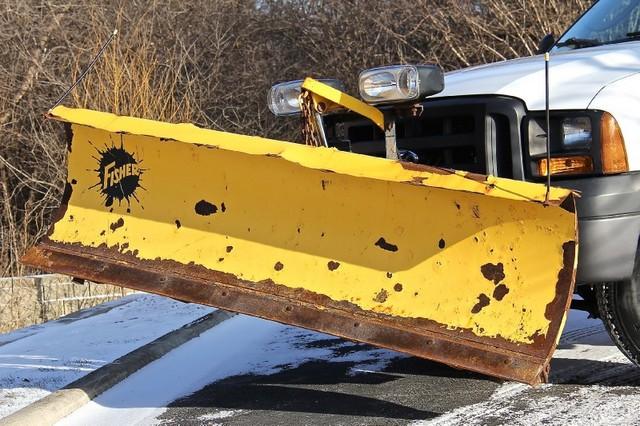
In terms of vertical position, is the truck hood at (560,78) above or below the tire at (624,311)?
above

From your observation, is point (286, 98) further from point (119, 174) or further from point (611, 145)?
point (611, 145)

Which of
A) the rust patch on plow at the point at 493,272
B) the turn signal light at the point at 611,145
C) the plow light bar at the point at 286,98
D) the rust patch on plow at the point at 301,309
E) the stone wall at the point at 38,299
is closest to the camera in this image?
the rust patch on plow at the point at 301,309

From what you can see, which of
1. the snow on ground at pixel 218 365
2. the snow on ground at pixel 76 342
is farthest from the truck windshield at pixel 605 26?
→ the snow on ground at pixel 76 342

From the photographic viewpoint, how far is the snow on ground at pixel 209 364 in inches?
193

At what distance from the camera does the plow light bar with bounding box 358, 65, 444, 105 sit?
430cm

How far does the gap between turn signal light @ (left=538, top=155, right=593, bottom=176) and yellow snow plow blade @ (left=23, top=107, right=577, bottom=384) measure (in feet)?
1.22

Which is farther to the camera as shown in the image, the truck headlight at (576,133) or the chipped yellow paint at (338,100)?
the chipped yellow paint at (338,100)

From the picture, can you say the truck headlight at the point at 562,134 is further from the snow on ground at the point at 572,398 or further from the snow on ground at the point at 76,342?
the snow on ground at the point at 76,342

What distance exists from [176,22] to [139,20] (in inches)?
78.7

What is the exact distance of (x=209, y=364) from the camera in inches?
233

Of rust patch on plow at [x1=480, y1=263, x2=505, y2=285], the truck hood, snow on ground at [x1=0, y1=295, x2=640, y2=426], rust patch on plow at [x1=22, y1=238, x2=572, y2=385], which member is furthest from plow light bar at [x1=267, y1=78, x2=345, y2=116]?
snow on ground at [x1=0, y1=295, x2=640, y2=426]

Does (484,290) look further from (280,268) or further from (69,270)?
(69,270)

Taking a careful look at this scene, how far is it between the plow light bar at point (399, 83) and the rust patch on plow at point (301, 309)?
0.91 m

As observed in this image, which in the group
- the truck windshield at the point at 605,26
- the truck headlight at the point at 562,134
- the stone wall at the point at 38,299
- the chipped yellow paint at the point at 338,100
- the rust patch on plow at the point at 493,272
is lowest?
the stone wall at the point at 38,299
